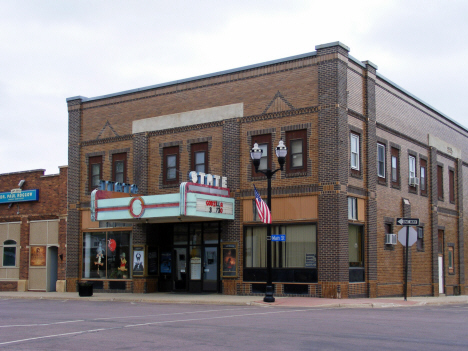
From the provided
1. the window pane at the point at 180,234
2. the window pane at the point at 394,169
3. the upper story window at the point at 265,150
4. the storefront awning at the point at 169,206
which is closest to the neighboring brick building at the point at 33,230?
the storefront awning at the point at 169,206

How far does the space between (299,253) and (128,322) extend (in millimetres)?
12539

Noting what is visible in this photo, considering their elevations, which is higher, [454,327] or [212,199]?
[212,199]

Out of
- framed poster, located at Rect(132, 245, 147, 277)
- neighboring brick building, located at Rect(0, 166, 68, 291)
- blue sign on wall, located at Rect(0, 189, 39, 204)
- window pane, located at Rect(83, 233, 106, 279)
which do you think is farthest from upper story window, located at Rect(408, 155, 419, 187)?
blue sign on wall, located at Rect(0, 189, 39, 204)

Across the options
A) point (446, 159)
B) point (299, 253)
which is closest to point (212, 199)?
point (299, 253)

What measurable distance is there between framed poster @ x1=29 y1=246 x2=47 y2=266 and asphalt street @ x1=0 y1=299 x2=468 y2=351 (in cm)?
1839

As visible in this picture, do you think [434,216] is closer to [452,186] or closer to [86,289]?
[452,186]

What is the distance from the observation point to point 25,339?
12.5 metres

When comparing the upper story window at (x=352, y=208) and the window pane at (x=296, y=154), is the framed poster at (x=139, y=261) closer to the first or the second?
the window pane at (x=296, y=154)

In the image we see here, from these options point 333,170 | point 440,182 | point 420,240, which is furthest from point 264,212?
point 440,182

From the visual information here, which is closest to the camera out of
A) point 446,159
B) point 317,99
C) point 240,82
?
point 317,99

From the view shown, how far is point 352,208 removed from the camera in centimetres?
2728

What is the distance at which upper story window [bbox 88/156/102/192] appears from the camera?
3441cm

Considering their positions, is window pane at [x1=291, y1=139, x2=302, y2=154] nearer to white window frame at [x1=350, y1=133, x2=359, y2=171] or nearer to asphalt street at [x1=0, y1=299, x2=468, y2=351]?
white window frame at [x1=350, y1=133, x2=359, y2=171]

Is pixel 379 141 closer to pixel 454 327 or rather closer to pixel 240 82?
pixel 240 82
